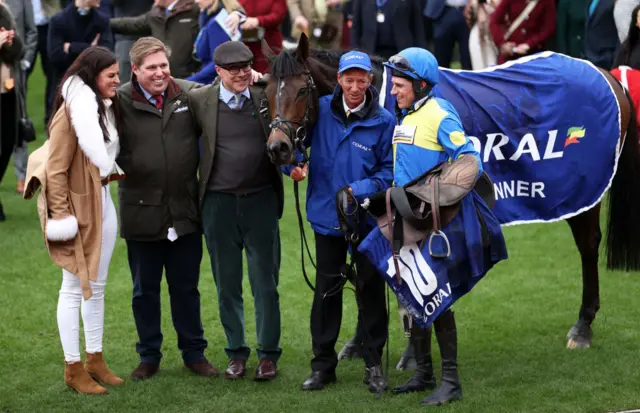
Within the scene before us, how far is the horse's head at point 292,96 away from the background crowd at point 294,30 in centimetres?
401

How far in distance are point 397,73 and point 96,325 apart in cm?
228

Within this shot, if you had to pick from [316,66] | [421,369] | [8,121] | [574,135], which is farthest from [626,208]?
[8,121]

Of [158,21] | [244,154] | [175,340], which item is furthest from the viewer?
[158,21]

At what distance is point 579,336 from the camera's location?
739 cm

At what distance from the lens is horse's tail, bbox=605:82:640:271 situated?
25.0ft

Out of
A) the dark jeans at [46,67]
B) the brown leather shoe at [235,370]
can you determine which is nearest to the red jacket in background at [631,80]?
the brown leather shoe at [235,370]

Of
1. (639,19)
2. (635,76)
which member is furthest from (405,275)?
(639,19)

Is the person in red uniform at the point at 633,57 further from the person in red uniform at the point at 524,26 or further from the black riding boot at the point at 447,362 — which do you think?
the person in red uniform at the point at 524,26

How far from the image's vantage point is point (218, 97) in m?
6.40

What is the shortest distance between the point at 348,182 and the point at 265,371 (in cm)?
133

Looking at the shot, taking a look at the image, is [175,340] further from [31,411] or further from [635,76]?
[635,76]

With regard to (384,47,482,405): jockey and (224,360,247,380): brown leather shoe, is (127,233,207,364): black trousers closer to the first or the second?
(224,360,247,380): brown leather shoe

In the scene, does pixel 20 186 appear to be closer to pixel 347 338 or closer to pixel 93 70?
pixel 347 338

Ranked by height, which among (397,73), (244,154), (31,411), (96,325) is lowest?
(31,411)
